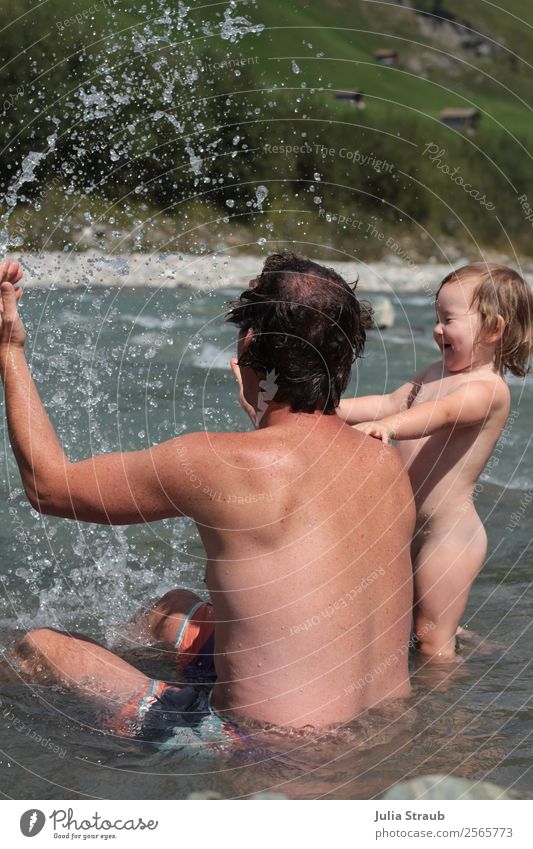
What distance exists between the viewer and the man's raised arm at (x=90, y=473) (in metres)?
3.07

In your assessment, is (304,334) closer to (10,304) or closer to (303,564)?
(303,564)

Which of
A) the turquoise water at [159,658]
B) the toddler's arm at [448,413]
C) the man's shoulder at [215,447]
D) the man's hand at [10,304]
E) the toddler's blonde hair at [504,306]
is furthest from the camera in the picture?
the toddler's blonde hair at [504,306]

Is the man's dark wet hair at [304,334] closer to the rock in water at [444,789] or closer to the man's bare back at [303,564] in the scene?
the man's bare back at [303,564]

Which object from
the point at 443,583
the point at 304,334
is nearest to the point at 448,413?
the point at 443,583

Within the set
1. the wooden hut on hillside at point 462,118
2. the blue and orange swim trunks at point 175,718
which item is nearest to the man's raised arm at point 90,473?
the blue and orange swim trunks at point 175,718

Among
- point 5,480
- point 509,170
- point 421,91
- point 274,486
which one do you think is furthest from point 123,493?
point 421,91

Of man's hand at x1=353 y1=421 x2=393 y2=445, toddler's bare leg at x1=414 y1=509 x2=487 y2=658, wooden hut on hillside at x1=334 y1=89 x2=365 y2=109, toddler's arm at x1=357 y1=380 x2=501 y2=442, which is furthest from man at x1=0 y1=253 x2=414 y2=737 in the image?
wooden hut on hillside at x1=334 y1=89 x2=365 y2=109

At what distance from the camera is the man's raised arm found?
121 inches

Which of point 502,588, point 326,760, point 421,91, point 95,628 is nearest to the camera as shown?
point 326,760

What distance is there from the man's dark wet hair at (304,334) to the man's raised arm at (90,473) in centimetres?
31

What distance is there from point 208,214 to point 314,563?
21461 mm

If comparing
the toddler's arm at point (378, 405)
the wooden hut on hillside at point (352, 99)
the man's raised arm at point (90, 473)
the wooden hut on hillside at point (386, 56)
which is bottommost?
the man's raised arm at point (90, 473)

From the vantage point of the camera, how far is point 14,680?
391 cm
